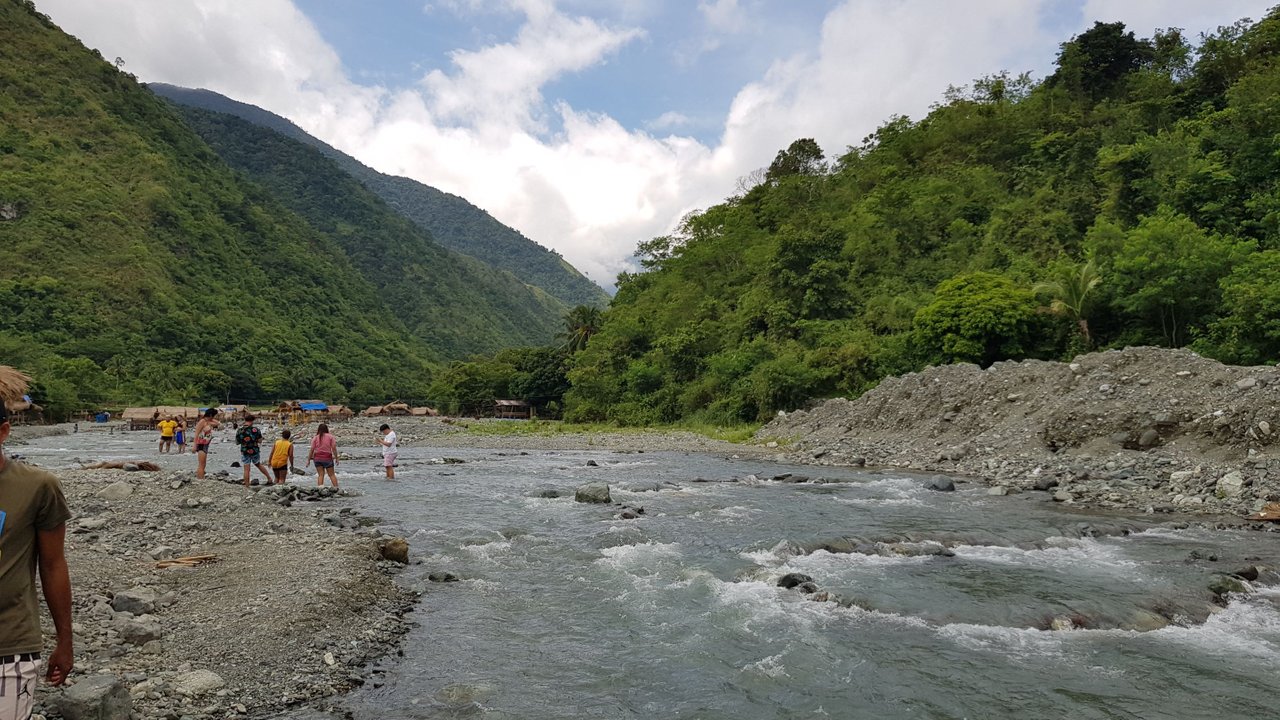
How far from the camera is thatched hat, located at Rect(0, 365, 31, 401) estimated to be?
12.7 ft

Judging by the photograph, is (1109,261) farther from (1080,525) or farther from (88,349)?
(88,349)

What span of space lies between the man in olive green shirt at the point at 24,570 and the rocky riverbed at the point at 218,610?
2.23 metres

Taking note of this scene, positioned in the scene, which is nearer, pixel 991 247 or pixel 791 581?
pixel 791 581

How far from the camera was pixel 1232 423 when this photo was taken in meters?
18.6

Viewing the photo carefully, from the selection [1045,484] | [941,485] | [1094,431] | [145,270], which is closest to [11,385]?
[941,485]

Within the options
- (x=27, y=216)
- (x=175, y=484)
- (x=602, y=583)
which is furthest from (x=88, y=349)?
(x=602, y=583)

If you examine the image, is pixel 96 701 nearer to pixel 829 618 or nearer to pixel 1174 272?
pixel 829 618

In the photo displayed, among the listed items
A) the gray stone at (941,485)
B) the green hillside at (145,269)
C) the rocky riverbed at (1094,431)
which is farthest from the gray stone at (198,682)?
the green hillside at (145,269)

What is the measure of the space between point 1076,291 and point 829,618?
1269 inches

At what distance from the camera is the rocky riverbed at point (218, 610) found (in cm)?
629

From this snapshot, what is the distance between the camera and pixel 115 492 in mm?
16125

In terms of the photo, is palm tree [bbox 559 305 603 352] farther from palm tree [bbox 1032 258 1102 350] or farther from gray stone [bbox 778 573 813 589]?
gray stone [bbox 778 573 813 589]

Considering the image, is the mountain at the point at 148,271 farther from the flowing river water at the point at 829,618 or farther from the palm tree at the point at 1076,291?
the palm tree at the point at 1076,291

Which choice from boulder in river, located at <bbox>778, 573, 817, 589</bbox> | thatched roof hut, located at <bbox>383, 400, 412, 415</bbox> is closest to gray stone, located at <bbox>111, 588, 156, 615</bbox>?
boulder in river, located at <bbox>778, 573, 817, 589</bbox>
